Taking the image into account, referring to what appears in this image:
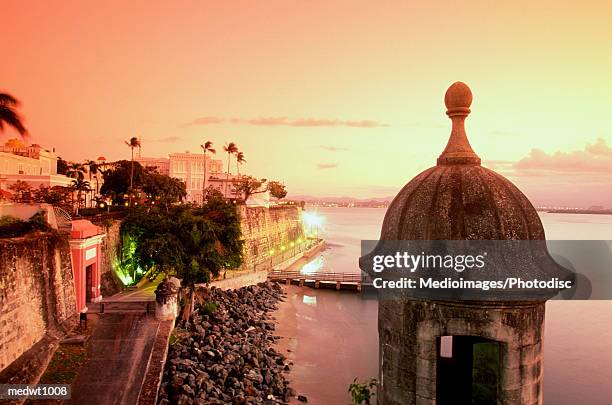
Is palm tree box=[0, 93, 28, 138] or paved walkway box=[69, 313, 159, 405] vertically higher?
palm tree box=[0, 93, 28, 138]

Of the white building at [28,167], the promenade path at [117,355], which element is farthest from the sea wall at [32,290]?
the white building at [28,167]

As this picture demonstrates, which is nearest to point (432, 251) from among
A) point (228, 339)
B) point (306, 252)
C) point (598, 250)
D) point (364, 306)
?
point (228, 339)

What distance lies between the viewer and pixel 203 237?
73.4 feet

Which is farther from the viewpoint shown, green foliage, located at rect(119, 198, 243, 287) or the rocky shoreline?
green foliage, located at rect(119, 198, 243, 287)

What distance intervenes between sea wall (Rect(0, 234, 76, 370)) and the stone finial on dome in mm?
13076

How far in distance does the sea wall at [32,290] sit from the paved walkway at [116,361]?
167cm

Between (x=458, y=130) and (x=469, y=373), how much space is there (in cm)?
393

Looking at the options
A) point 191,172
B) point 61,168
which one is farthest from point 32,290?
point 191,172

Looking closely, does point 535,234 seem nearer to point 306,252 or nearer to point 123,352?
point 123,352

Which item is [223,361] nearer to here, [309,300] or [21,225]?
[21,225]

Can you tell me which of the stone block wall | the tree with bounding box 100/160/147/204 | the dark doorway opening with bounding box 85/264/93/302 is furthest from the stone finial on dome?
the tree with bounding box 100/160/147/204

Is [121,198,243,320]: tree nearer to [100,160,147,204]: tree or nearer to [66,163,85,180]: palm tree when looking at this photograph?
[100,160,147,204]: tree

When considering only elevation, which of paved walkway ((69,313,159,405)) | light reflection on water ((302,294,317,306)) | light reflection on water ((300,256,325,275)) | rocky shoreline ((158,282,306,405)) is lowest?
light reflection on water ((300,256,325,275))

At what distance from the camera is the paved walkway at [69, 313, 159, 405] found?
12141mm
